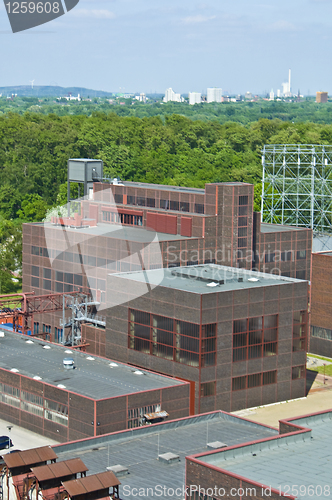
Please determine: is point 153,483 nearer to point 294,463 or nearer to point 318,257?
point 294,463

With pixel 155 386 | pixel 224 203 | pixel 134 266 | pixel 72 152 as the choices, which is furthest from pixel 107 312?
pixel 72 152

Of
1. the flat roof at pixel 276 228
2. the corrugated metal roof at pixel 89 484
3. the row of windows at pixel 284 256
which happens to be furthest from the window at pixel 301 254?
the corrugated metal roof at pixel 89 484

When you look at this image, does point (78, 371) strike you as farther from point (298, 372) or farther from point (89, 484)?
point (89, 484)

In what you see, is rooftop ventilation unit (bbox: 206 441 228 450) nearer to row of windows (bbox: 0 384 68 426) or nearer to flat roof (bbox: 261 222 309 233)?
row of windows (bbox: 0 384 68 426)

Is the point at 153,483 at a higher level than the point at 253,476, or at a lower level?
lower

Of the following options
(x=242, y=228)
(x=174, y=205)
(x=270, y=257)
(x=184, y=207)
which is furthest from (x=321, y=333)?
(x=174, y=205)

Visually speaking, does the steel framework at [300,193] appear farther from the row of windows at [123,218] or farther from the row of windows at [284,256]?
the row of windows at [123,218]
